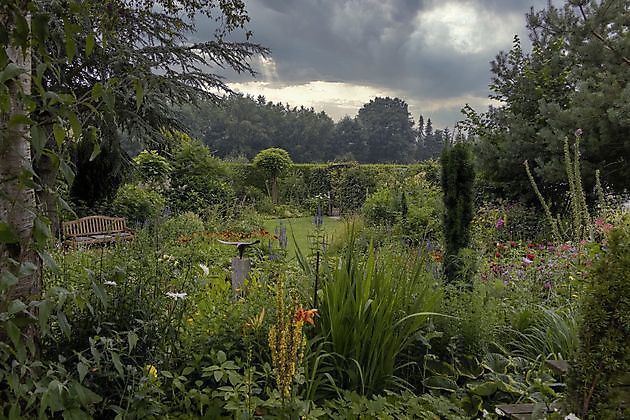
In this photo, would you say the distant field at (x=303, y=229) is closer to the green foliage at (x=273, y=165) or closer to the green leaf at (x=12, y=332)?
the green foliage at (x=273, y=165)

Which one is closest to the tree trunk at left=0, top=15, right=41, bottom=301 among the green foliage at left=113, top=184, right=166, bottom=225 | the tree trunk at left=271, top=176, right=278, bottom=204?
the green foliage at left=113, top=184, right=166, bottom=225

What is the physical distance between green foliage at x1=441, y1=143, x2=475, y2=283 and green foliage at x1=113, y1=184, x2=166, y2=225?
252 inches

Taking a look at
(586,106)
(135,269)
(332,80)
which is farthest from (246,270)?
(586,106)

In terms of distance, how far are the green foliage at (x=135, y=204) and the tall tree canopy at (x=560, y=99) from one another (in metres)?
6.17

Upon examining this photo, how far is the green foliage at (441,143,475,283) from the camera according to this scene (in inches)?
140

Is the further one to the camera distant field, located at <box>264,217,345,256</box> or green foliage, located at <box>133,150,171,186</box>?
green foliage, located at <box>133,150,171,186</box>

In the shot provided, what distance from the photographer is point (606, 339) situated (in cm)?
155

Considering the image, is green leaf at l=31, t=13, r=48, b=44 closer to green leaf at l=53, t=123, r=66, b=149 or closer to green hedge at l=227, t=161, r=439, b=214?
green leaf at l=53, t=123, r=66, b=149

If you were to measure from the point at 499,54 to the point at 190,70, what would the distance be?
6.58m

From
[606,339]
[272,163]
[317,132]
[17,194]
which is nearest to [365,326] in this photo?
[606,339]

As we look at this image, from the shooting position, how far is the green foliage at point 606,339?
5.09 ft

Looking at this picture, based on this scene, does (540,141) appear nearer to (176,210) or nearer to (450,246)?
(450,246)

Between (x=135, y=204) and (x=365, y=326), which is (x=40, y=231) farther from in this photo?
(x=135, y=204)

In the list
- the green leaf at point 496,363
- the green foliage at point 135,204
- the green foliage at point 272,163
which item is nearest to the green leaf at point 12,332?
the green leaf at point 496,363
